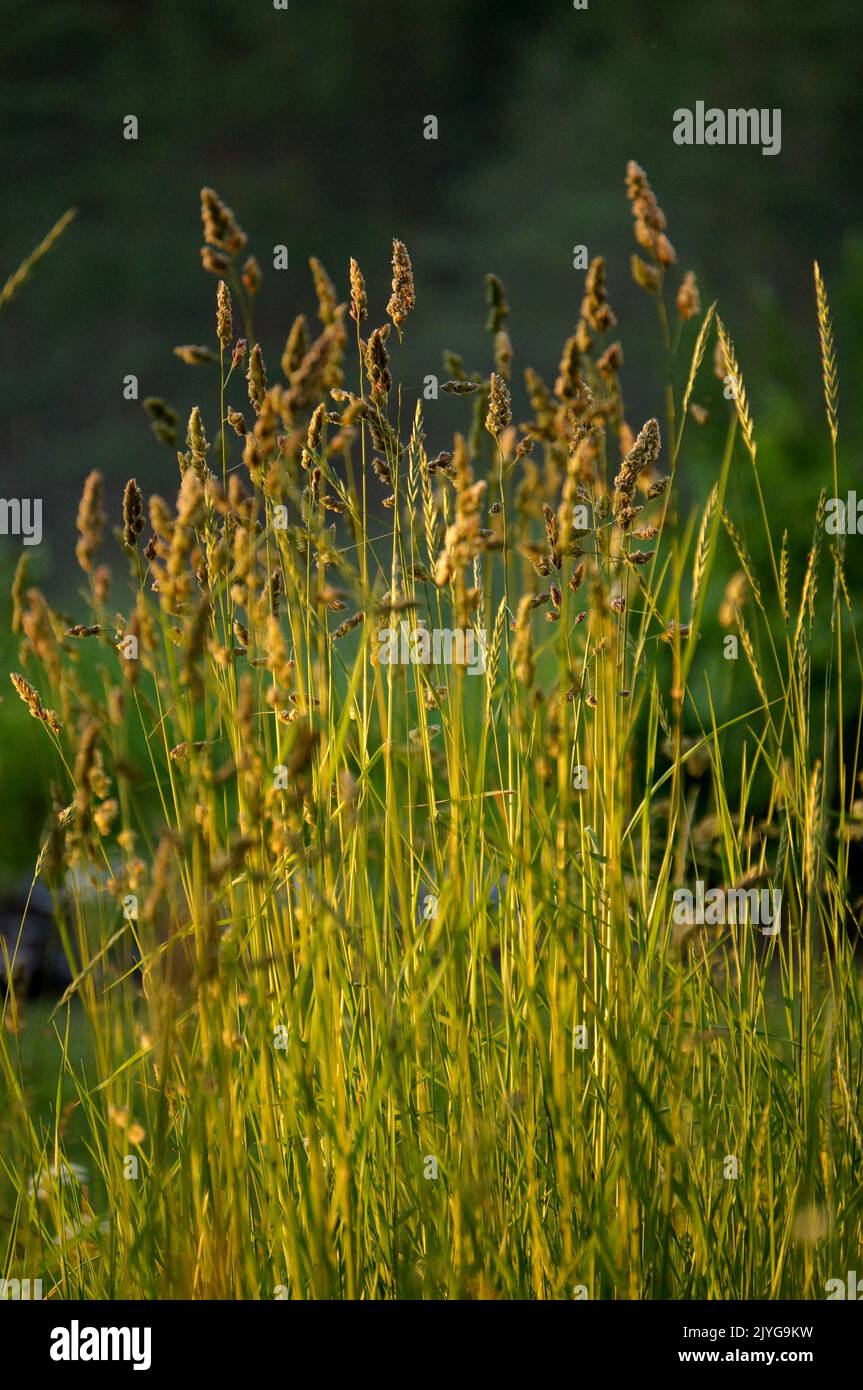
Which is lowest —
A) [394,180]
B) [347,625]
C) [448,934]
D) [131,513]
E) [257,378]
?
[448,934]

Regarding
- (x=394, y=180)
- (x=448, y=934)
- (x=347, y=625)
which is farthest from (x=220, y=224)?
(x=394, y=180)

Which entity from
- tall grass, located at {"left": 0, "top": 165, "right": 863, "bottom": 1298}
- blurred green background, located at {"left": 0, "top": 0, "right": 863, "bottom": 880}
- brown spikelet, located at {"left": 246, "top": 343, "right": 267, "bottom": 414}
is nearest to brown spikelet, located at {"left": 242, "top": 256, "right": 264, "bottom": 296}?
tall grass, located at {"left": 0, "top": 165, "right": 863, "bottom": 1298}

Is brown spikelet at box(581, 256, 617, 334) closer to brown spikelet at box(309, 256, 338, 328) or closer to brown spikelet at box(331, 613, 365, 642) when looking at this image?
brown spikelet at box(309, 256, 338, 328)

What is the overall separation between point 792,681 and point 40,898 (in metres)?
3.84

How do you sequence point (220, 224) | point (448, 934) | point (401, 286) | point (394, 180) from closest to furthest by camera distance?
point (220, 224)
point (448, 934)
point (401, 286)
point (394, 180)

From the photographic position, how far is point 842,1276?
126 cm

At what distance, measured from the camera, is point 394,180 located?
632 centimetres

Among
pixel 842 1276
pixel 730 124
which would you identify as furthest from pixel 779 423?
pixel 842 1276

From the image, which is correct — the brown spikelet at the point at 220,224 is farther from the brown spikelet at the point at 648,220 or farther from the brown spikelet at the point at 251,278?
the brown spikelet at the point at 648,220

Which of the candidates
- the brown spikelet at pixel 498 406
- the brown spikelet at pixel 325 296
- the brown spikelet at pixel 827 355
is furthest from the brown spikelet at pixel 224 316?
the brown spikelet at pixel 827 355

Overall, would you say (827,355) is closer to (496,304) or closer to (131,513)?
(496,304)

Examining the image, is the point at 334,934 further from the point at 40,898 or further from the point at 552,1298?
the point at 40,898

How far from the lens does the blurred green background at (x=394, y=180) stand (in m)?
5.79

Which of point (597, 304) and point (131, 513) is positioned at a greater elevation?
point (597, 304)
